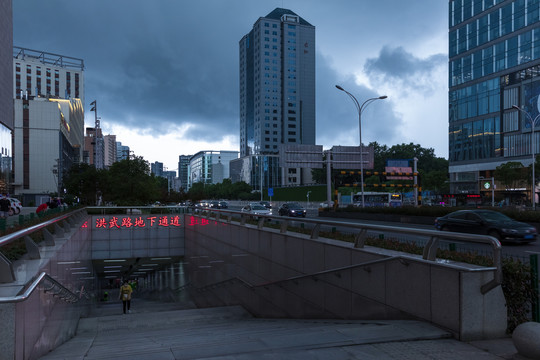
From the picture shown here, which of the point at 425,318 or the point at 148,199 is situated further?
the point at 148,199

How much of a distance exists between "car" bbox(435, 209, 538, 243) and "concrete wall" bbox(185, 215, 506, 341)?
946 centimetres

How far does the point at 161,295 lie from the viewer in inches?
1361

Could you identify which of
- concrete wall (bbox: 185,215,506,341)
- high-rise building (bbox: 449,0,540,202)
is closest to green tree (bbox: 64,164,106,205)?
concrete wall (bbox: 185,215,506,341)

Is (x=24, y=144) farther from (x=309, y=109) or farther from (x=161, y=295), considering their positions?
(x=309, y=109)

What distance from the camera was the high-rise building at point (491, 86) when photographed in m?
58.7

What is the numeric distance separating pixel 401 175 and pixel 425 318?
147 feet

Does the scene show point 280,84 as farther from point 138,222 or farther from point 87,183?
point 138,222

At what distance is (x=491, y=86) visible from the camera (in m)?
64.3

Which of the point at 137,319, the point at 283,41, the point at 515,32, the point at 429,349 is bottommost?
the point at 137,319

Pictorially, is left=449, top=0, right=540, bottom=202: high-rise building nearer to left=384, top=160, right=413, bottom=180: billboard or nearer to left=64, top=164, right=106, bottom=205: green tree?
left=384, top=160, right=413, bottom=180: billboard

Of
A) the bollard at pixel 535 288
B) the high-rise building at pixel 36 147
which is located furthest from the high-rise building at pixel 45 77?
the bollard at pixel 535 288

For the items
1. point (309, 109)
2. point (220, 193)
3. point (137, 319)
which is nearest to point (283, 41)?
point (309, 109)

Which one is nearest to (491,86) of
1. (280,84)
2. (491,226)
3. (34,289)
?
(491,226)

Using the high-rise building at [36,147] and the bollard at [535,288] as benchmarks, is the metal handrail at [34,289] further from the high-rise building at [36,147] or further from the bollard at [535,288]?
the high-rise building at [36,147]
